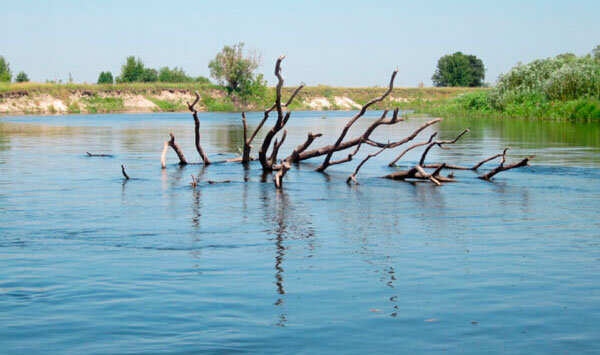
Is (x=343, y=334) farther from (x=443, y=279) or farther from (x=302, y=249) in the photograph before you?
(x=302, y=249)

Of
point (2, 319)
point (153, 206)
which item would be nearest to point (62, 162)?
point (153, 206)

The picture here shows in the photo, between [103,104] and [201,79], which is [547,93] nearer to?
[103,104]

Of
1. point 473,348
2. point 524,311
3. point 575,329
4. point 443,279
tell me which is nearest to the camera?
point 473,348

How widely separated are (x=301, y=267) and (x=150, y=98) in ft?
389

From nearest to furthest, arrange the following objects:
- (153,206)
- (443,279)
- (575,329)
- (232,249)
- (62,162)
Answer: (575,329)
(443,279)
(232,249)
(153,206)
(62,162)

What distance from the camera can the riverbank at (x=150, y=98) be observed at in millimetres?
109250

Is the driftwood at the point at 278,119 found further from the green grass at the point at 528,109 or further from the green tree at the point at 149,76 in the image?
the green tree at the point at 149,76

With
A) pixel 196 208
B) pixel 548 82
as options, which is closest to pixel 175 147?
pixel 196 208

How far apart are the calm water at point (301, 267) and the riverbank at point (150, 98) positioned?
280ft

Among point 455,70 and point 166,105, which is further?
point 455,70

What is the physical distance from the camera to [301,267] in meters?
10.4

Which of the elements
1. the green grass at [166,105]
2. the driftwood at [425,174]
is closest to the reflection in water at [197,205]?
the driftwood at [425,174]

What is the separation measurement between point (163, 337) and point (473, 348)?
3.01 m

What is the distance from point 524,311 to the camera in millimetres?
8266
